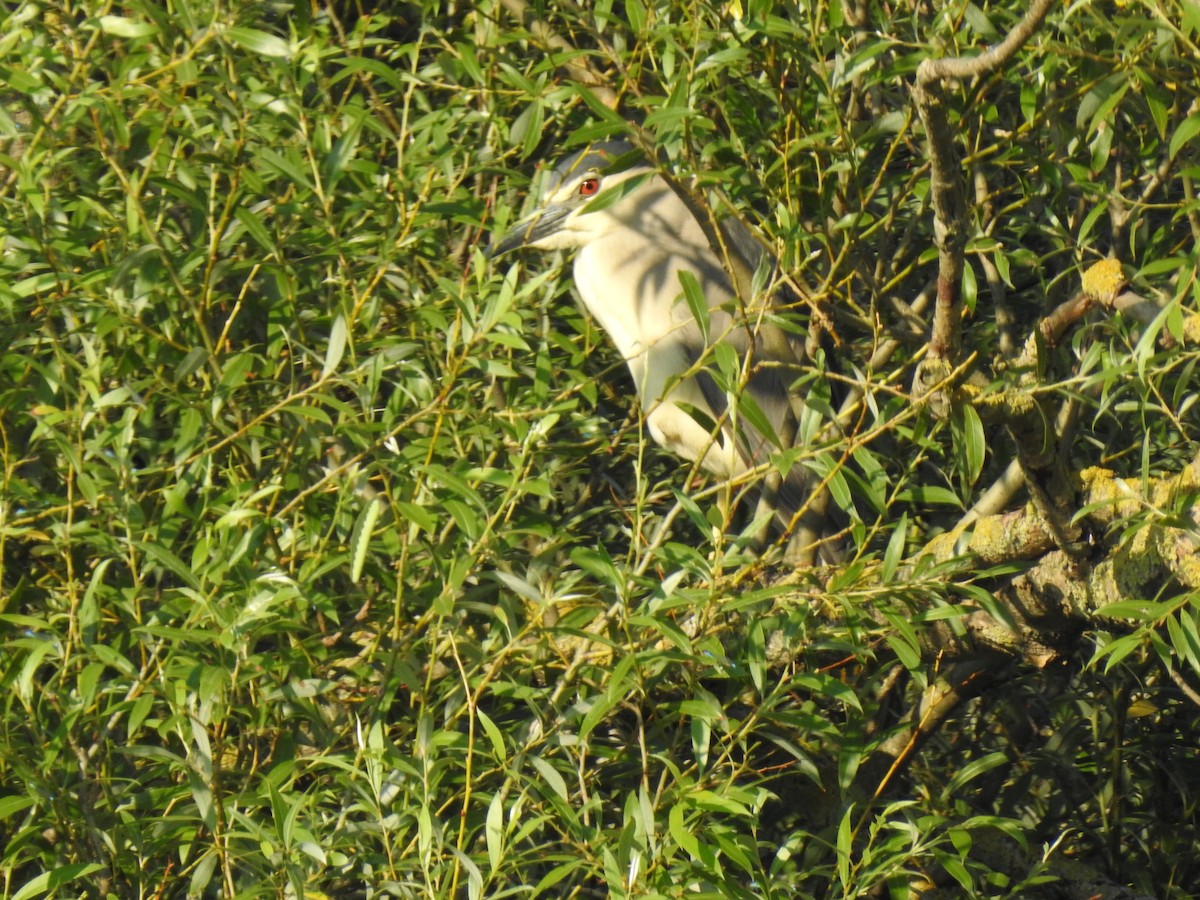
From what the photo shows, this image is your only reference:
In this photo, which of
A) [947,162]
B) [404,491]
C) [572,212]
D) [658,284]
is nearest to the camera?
[947,162]

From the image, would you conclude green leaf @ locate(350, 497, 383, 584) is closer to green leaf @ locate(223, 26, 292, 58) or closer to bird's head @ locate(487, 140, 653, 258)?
green leaf @ locate(223, 26, 292, 58)

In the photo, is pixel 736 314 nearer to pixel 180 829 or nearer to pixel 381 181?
pixel 381 181

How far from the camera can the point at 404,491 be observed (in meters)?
1.74

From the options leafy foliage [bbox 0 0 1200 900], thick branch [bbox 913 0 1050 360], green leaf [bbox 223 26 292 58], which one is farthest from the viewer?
green leaf [bbox 223 26 292 58]

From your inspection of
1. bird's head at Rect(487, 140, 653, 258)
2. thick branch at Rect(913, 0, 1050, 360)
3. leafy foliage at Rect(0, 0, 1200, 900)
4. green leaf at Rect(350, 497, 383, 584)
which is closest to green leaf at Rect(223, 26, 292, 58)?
leafy foliage at Rect(0, 0, 1200, 900)

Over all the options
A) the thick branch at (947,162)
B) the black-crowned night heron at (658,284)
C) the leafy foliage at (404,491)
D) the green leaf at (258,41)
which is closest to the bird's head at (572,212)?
the black-crowned night heron at (658,284)

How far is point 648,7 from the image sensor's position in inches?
78.1

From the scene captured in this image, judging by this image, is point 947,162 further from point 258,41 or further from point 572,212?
point 572,212

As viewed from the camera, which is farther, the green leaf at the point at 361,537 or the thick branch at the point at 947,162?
the green leaf at the point at 361,537

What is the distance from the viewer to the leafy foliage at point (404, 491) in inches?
64.9

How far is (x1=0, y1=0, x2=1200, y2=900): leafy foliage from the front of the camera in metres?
1.65

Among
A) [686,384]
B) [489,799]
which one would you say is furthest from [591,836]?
[686,384]

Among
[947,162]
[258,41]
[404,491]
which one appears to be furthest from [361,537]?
[947,162]

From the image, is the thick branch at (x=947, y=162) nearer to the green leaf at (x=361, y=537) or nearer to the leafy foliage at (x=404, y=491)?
the leafy foliage at (x=404, y=491)
